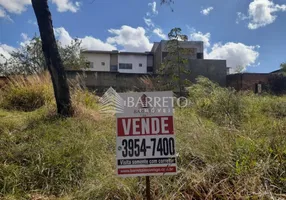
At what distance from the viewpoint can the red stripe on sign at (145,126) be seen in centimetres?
162

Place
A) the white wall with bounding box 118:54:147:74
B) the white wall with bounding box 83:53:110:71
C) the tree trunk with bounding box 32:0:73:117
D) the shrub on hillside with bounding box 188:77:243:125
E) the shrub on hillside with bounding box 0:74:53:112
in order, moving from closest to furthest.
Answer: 1. the tree trunk with bounding box 32:0:73:117
2. the shrub on hillside with bounding box 188:77:243:125
3. the shrub on hillside with bounding box 0:74:53:112
4. the white wall with bounding box 118:54:147:74
5. the white wall with bounding box 83:53:110:71

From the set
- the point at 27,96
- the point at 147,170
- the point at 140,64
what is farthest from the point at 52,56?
the point at 140,64

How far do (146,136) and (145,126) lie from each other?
69 mm

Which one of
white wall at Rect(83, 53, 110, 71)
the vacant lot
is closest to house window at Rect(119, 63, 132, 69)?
white wall at Rect(83, 53, 110, 71)

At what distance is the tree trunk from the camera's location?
3.74 metres

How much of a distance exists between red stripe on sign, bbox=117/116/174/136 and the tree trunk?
234cm

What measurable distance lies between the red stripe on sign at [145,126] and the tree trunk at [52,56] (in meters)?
2.34

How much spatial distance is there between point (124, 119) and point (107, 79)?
9.66 meters

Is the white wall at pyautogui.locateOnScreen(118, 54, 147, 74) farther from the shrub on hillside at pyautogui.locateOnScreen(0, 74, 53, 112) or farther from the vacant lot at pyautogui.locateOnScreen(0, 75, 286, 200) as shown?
the vacant lot at pyautogui.locateOnScreen(0, 75, 286, 200)

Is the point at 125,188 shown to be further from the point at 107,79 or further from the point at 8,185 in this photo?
the point at 107,79

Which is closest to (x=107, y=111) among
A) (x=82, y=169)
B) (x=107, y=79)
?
(x=82, y=169)

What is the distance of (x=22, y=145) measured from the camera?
2602 millimetres

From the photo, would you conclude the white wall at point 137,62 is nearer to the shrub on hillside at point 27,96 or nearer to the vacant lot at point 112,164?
the shrub on hillside at point 27,96

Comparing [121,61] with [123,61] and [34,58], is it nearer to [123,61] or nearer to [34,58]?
[123,61]
